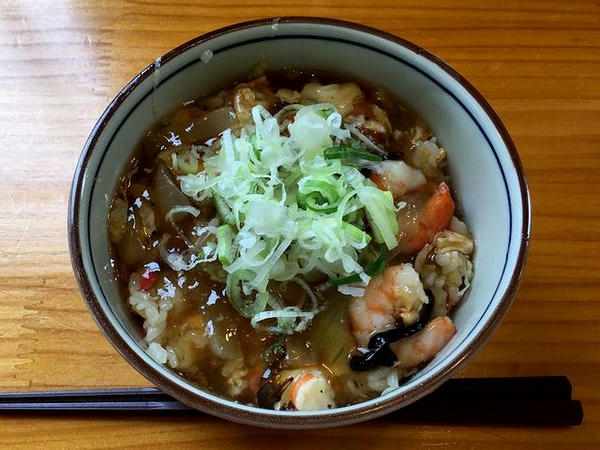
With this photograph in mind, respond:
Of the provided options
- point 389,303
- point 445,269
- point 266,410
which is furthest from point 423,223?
point 266,410

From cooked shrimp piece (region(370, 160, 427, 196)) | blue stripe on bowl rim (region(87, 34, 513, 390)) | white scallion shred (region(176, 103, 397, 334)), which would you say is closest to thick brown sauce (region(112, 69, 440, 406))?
white scallion shred (region(176, 103, 397, 334))

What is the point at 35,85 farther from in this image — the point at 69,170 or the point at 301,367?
the point at 301,367

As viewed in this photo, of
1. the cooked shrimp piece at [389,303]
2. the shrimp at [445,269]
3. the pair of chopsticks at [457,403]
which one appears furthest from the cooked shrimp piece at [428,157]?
the pair of chopsticks at [457,403]

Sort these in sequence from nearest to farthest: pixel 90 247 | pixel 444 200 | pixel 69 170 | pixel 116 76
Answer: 1. pixel 90 247
2. pixel 444 200
3. pixel 69 170
4. pixel 116 76

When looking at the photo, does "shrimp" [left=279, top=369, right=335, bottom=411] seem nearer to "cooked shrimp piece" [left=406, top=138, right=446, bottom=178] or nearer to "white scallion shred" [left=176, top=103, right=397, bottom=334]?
"white scallion shred" [left=176, top=103, right=397, bottom=334]

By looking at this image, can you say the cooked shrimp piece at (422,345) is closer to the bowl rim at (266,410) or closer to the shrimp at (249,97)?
the bowl rim at (266,410)

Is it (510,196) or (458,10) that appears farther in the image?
(458,10)

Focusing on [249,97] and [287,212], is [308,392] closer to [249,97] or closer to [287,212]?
[287,212]

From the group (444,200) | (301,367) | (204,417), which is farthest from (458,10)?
(204,417)
